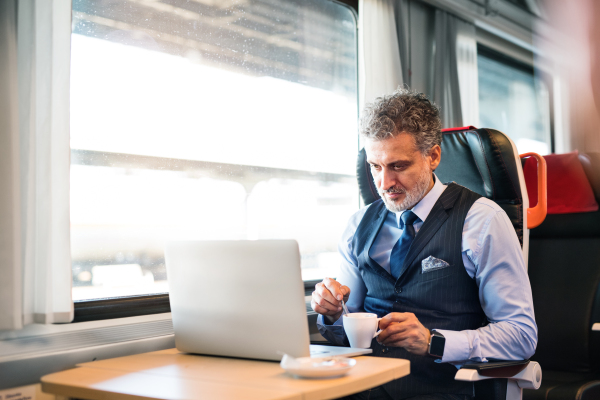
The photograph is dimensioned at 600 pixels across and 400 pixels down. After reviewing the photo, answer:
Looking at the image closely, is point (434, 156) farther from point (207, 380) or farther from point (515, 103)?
point (515, 103)

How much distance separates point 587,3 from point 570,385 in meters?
1.16

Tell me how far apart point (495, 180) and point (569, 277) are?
59cm

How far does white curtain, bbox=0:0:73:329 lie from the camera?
139 cm

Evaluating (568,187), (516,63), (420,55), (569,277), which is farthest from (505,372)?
(516,63)

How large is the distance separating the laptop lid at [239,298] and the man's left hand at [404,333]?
0.85 ft

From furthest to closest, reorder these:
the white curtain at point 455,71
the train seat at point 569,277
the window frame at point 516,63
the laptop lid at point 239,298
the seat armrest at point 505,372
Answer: the window frame at point 516,63 → the white curtain at point 455,71 → the train seat at point 569,277 → the seat armrest at point 505,372 → the laptop lid at point 239,298

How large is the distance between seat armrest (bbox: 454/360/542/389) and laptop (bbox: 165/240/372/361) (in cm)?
24

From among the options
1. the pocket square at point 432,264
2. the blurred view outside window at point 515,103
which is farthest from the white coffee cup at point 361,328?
the blurred view outside window at point 515,103

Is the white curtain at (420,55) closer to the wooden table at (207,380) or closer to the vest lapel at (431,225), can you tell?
the vest lapel at (431,225)

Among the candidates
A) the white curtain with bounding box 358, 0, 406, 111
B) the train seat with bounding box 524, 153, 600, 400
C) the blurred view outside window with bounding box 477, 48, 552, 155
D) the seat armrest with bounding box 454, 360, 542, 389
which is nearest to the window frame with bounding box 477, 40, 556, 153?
the blurred view outside window with bounding box 477, 48, 552, 155

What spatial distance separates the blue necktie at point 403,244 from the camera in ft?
5.04

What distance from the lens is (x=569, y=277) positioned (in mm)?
1898

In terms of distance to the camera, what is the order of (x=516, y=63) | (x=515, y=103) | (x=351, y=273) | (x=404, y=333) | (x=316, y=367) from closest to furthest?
(x=316, y=367) → (x=404, y=333) → (x=351, y=273) → (x=516, y=63) → (x=515, y=103)

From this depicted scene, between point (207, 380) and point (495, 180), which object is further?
point (495, 180)
